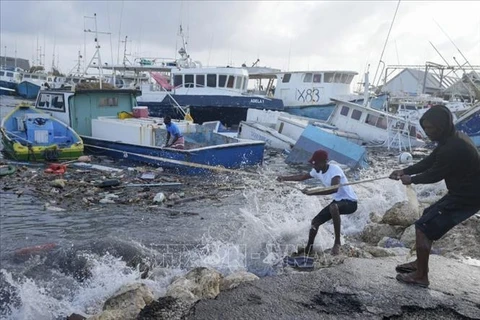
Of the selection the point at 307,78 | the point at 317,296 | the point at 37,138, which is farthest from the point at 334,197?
the point at 307,78

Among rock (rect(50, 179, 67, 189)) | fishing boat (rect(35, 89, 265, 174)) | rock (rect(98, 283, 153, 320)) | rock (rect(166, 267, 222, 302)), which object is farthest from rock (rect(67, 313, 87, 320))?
fishing boat (rect(35, 89, 265, 174))

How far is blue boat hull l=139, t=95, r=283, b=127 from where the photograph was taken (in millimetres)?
23953

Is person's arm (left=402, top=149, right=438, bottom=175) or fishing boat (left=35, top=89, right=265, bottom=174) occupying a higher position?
person's arm (left=402, top=149, right=438, bottom=175)

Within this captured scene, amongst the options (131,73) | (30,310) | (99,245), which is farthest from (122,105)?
(131,73)

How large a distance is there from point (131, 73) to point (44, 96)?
2131 centimetres

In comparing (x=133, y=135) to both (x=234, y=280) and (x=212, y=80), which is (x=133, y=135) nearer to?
(x=212, y=80)

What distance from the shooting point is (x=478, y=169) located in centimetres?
404

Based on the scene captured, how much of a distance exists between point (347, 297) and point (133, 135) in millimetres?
11978

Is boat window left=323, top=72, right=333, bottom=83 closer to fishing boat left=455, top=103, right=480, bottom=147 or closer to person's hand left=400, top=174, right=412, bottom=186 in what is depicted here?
fishing boat left=455, top=103, right=480, bottom=147

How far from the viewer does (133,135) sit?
49.1 ft

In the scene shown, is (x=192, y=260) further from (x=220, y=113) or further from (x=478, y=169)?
(x=220, y=113)

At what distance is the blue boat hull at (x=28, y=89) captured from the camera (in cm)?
4697

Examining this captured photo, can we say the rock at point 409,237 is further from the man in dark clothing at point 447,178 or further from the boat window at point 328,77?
the boat window at point 328,77

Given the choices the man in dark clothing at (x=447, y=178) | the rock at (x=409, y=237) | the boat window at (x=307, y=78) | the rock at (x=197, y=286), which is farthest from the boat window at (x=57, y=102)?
the boat window at (x=307, y=78)
